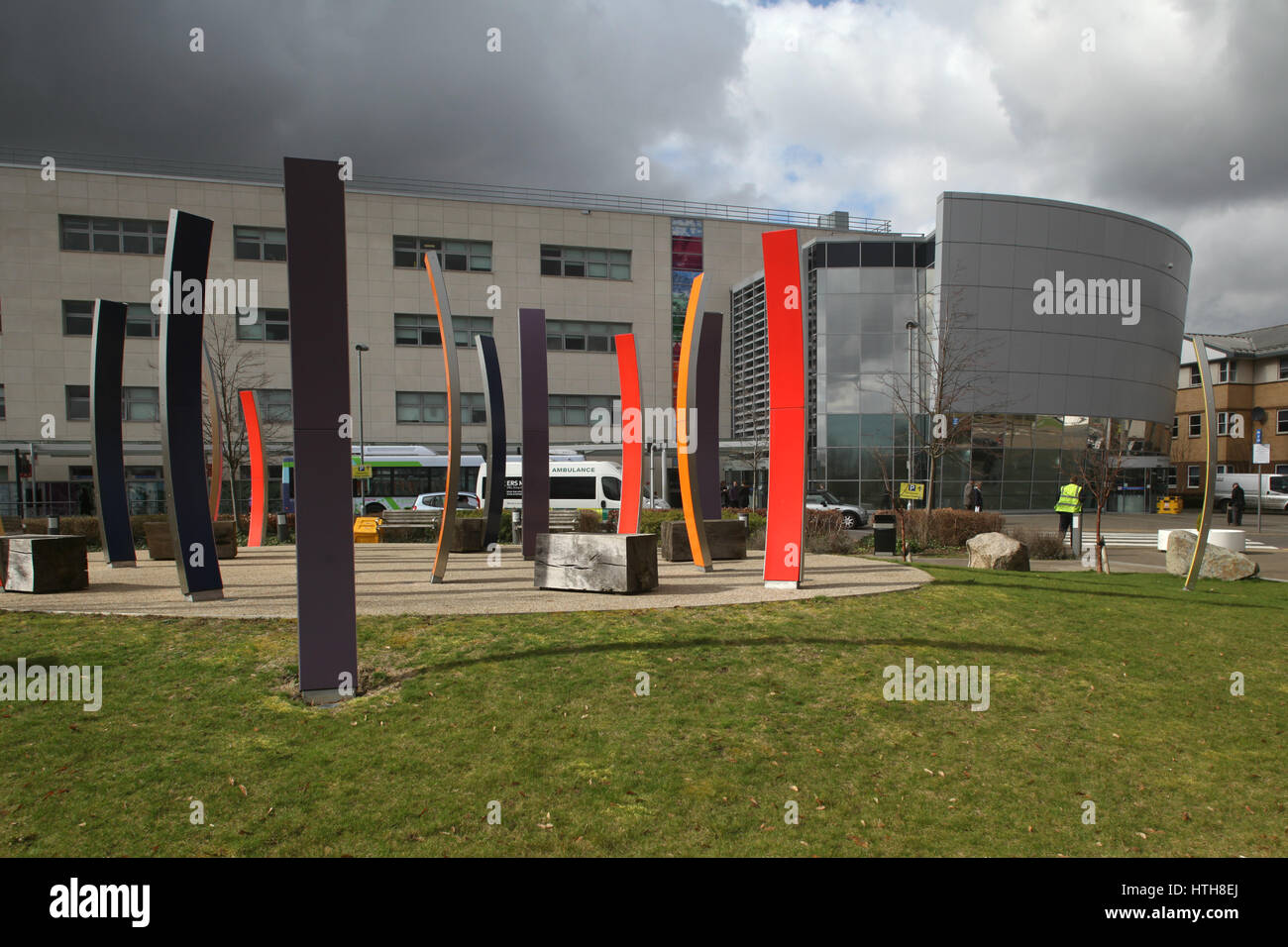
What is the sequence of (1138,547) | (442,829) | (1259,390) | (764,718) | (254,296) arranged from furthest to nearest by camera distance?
(1259,390) → (254,296) → (1138,547) → (764,718) → (442,829)

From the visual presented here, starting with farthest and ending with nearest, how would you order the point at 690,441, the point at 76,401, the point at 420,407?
1. the point at 420,407
2. the point at 76,401
3. the point at 690,441

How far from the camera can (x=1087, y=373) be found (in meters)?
40.0

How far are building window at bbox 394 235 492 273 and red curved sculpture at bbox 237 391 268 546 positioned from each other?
78.9 ft

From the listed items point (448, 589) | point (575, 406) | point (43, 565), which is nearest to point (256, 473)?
point (43, 565)

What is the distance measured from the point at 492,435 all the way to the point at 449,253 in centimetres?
3040

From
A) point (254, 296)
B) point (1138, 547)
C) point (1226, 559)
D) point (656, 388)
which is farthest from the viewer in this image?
point (656, 388)

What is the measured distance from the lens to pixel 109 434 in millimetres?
12844

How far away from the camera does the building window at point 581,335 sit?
43188mm

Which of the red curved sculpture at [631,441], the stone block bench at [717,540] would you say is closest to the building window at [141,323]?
the red curved sculpture at [631,441]

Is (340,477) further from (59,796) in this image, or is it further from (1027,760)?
(1027,760)

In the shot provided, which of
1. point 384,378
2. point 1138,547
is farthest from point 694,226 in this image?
point 1138,547

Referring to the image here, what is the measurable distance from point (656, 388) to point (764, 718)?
129 ft

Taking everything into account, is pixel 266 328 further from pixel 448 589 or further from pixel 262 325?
pixel 448 589

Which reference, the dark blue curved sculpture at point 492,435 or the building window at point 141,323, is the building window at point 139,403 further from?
the dark blue curved sculpture at point 492,435
